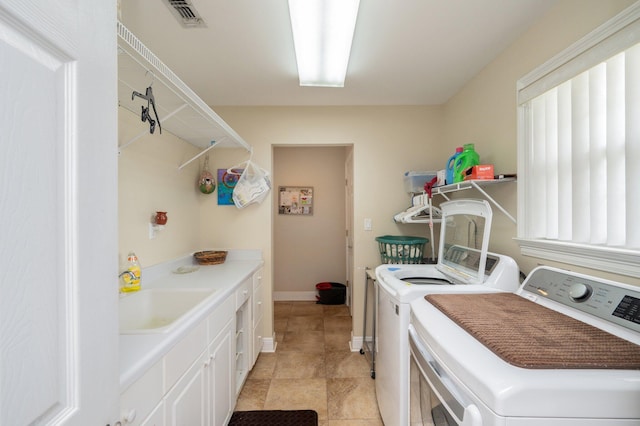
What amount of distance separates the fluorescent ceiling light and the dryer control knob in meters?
1.50

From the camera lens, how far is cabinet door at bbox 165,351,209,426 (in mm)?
987

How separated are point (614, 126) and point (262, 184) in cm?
220

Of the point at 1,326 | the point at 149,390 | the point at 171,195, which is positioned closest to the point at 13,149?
the point at 1,326

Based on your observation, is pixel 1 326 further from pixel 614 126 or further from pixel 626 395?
pixel 614 126

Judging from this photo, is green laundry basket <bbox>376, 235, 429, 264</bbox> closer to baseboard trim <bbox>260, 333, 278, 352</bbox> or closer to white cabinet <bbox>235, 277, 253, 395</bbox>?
white cabinet <bbox>235, 277, 253, 395</bbox>

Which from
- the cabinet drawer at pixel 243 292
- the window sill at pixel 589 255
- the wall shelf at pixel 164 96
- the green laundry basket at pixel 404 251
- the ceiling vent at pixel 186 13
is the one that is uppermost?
the ceiling vent at pixel 186 13

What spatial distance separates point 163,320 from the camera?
4.85 ft

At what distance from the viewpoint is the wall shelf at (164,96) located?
967 millimetres

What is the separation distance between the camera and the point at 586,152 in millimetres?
1163

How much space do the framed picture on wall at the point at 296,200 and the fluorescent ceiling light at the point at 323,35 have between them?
2.16m

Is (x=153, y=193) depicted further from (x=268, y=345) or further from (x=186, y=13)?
(x=268, y=345)

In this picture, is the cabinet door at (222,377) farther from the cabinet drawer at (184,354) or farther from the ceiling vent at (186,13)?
the ceiling vent at (186,13)

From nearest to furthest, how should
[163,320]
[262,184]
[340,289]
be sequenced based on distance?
[163,320] < [262,184] < [340,289]

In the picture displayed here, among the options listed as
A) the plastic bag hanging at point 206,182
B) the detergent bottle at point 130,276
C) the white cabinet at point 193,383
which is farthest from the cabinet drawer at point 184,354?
the plastic bag hanging at point 206,182
